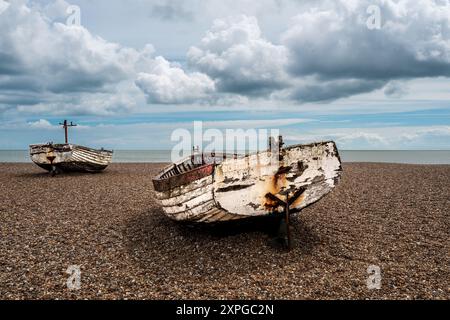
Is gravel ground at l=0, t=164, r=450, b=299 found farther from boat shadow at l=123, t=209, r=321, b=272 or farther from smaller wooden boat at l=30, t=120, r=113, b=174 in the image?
smaller wooden boat at l=30, t=120, r=113, b=174

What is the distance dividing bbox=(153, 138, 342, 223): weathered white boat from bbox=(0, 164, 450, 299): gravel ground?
95 centimetres

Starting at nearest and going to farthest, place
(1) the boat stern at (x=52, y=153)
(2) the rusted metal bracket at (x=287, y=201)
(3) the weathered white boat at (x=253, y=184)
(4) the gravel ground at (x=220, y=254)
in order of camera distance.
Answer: (4) the gravel ground at (x=220, y=254), (3) the weathered white boat at (x=253, y=184), (2) the rusted metal bracket at (x=287, y=201), (1) the boat stern at (x=52, y=153)

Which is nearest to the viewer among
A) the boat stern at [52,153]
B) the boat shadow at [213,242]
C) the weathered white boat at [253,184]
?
the weathered white boat at [253,184]

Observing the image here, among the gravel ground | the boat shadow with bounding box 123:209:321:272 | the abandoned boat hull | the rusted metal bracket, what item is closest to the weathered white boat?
the rusted metal bracket

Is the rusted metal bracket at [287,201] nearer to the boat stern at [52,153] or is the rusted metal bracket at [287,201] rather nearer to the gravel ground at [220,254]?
the gravel ground at [220,254]

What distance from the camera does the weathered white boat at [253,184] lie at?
24.9 feet

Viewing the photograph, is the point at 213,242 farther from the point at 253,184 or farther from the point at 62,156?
the point at 62,156

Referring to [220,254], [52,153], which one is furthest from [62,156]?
[220,254]

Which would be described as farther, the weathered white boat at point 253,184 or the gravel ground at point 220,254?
the weathered white boat at point 253,184

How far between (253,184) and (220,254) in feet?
5.85

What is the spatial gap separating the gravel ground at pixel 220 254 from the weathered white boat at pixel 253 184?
0.95 meters

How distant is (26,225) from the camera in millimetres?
10461

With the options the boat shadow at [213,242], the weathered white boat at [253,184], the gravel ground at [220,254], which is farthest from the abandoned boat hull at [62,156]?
the weathered white boat at [253,184]

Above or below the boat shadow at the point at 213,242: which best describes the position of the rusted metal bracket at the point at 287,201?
above
